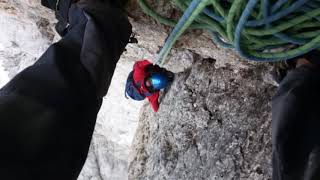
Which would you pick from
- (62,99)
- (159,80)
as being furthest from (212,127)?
(62,99)

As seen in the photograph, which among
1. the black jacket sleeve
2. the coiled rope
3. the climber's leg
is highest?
the coiled rope

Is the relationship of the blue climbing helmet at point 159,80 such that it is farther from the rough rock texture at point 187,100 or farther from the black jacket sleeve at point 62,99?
the black jacket sleeve at point 62,99

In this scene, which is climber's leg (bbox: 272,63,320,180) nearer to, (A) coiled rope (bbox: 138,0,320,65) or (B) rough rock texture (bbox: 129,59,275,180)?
(A) coiled rope (bbox: 138,0,320,65)

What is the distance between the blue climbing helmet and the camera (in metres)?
1.78

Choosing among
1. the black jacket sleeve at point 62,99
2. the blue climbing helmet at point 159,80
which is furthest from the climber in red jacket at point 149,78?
the black jacket sleeve at point 62,99

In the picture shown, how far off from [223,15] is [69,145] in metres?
0.42

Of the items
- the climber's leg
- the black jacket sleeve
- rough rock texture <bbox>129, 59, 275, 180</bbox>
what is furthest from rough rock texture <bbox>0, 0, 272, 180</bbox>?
the climber's leg

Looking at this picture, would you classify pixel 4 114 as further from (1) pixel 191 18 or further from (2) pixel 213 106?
(2) pixel 213 106

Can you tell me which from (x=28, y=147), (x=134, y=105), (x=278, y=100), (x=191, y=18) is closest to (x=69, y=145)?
(x=28, y=147)

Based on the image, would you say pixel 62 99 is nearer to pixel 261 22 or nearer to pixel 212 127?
pixel 261 22

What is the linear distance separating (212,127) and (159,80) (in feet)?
0.95

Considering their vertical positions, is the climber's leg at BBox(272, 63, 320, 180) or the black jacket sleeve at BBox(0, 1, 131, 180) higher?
the climber's leg at BBox(272, 63, 320, 180)

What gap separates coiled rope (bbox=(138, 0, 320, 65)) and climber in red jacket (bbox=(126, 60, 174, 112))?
73 cm

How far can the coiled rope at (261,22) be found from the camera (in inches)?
35.9
